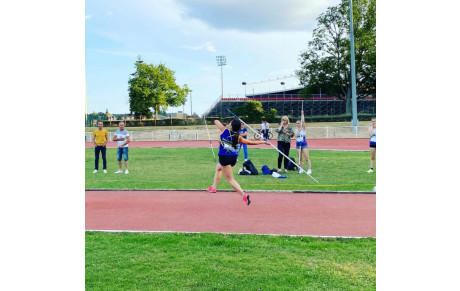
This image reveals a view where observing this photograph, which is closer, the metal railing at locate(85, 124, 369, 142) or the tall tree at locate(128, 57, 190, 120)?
the metal railing at locate(85, 124, 369, 142)

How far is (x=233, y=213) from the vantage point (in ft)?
36.3

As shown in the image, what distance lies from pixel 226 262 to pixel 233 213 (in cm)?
377

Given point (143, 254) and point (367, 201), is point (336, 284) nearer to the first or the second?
point (143, 254)

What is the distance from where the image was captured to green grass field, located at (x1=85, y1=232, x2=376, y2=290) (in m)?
6.45

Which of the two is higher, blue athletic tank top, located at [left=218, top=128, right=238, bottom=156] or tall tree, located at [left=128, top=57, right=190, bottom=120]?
tall tree, located at [left=128, top=57, right=190, bottom=120]

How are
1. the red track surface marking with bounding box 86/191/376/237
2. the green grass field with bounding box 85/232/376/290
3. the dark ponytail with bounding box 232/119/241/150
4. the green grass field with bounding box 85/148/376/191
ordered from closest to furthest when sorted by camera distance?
Answer: the dark ponytail with bounding box 232/119/241/150, the green grass field with bounding box 85/232/376/290, the red track surface marking with bounding box 86/191/376/237, the green grass field with bounding box 85/148/376/191

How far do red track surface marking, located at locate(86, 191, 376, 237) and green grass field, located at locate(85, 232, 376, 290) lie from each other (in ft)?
2.91

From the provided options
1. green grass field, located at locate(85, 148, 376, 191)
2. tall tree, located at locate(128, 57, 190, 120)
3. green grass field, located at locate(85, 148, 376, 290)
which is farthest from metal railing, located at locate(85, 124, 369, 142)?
green grass field, located at locate(85, 148, 376, 290)

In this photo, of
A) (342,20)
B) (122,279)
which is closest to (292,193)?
(122,279)

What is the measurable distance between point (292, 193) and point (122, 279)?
7.53 metres

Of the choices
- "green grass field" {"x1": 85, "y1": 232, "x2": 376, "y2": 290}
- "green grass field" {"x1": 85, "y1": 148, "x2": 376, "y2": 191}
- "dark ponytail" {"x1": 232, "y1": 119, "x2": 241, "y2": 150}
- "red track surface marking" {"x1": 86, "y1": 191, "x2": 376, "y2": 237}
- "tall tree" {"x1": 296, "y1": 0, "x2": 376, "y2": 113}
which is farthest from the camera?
"tall tree" {"x1": 296, "y1": 0, "x2": 376, "y2": 113}

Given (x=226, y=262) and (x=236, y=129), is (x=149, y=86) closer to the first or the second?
(x=226, y=262)

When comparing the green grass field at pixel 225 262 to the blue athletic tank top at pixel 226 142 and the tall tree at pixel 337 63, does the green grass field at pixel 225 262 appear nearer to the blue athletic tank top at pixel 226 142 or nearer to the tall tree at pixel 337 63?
the blue athletic tank top at pixel 226 142

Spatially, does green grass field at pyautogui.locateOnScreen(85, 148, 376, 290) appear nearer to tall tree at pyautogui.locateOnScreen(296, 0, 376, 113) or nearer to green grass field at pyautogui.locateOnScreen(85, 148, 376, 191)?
green grass field at pyautogui.locateOnScreen(85, 148, 376, 191)
